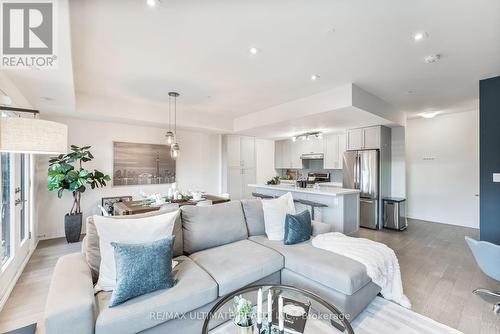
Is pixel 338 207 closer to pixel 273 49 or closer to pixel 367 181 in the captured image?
pixel 367 181

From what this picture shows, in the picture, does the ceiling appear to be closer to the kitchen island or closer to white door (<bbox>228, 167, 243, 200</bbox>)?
the kitchen island

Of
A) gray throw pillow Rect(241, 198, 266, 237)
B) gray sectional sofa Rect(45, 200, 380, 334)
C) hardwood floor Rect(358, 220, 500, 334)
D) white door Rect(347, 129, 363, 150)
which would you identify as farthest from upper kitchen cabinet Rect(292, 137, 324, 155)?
gray throw pillow Rect(241, 198, 266, 237)

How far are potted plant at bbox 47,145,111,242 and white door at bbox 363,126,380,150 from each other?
584 cm

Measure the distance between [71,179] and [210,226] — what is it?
3136mm

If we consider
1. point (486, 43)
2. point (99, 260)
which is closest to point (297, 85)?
point (486, 43)

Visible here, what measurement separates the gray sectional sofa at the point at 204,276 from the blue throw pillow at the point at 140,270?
0.17 ft

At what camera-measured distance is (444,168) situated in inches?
220

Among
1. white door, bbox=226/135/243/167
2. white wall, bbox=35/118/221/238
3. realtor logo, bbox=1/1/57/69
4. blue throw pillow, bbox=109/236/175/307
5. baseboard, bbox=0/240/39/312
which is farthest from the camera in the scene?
white door, bbox=226/135/243/167

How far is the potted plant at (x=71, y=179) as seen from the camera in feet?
12.9

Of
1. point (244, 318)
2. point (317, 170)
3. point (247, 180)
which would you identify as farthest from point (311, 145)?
point (244, 318)

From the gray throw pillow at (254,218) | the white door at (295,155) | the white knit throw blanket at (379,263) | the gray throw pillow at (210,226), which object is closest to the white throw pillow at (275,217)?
the gray throw pillow at (254,218)

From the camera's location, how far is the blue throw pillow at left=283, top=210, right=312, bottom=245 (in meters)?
2.67

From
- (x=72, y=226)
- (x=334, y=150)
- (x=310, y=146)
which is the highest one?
(x=310, y=146)

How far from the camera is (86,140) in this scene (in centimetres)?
476
